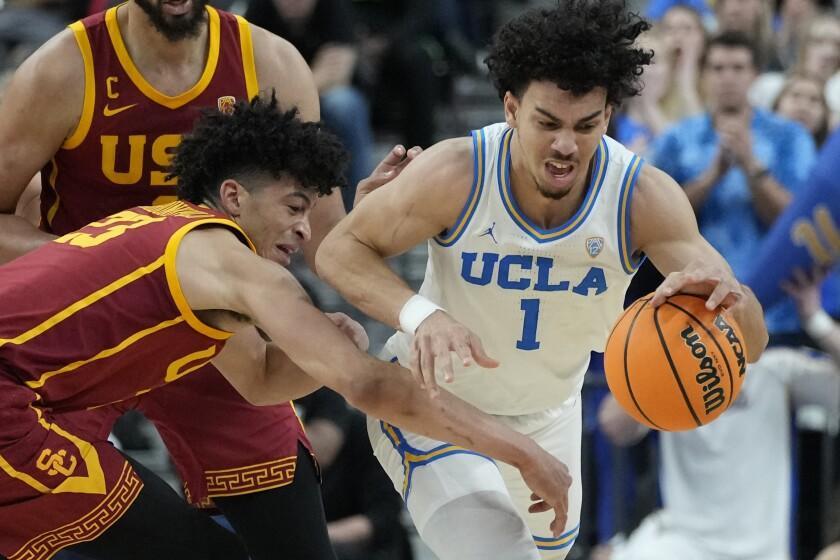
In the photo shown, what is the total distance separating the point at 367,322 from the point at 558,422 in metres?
3.49

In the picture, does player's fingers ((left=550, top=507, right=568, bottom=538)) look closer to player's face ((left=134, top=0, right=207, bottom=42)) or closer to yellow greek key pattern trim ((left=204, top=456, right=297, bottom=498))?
yellow greek key pattern trim ((left=204, top=456, right=297, bottom=498))

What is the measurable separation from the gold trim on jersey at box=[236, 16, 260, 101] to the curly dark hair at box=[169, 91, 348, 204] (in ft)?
1.79

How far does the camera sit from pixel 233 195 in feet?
15.4

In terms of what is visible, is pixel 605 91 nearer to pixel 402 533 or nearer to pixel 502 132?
pixel 502 132

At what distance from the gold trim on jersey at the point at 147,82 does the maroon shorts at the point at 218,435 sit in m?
0.96

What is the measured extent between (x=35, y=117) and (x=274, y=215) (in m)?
1.08

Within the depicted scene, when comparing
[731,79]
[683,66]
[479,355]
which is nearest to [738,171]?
[731,79]

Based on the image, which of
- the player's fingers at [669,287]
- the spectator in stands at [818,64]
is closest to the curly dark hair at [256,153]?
the player's fingers at [669,287]

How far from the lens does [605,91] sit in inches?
189

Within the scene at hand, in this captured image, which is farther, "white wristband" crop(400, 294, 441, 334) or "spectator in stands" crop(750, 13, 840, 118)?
"spectator in stands" crop(750, 13, 840, 118)

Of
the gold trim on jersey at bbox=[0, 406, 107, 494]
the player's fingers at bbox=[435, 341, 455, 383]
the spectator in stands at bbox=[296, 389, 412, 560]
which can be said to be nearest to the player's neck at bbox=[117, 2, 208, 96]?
the gold trim on jersey at bbox=[0, 406, 107, 494]

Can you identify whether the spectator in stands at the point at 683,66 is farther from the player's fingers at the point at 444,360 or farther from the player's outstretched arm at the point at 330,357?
the player's fingers at the point at 444,360

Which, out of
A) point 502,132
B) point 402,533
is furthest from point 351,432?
point 502,132

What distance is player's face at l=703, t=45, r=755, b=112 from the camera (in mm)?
7652
